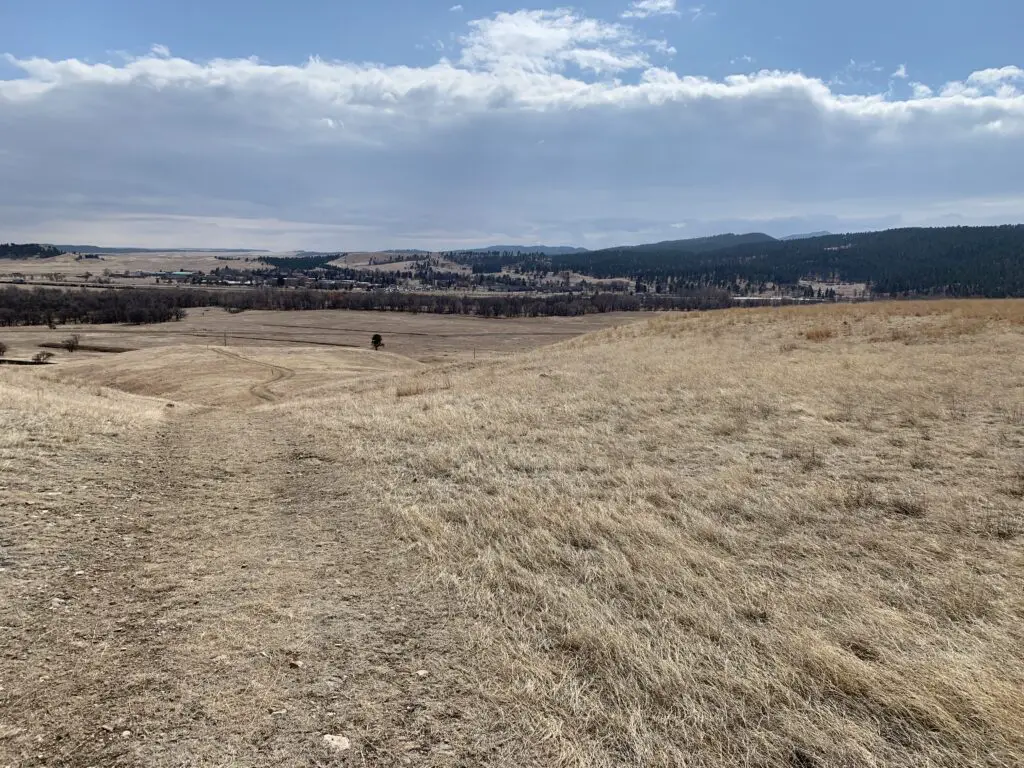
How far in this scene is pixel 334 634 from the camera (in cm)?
521

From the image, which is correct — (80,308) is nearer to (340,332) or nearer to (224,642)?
(340,332)

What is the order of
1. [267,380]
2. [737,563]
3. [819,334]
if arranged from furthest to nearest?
[267,380]
[819,334]
[737,563]

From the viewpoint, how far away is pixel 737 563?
656 centimetres

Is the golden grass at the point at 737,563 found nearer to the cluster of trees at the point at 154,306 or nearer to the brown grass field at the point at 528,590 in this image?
the brown grass field at the point at 528,590

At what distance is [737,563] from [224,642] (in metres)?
5.31

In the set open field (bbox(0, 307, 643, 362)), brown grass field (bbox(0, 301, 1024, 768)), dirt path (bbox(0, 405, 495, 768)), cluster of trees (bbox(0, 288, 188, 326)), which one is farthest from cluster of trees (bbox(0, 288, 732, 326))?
dirt path (bbox(0, 405, 495, 768))

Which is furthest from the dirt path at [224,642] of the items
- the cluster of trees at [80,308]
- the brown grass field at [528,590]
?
the cluster of trees at [80,308]

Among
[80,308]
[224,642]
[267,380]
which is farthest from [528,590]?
[80,308]

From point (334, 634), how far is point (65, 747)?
196cm

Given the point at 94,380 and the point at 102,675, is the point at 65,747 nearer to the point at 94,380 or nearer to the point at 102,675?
the point at 102,675

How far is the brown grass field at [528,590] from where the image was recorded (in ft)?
13.0

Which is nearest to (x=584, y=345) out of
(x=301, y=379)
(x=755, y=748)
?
(x=301, y=379)

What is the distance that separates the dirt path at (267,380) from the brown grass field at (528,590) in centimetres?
2490

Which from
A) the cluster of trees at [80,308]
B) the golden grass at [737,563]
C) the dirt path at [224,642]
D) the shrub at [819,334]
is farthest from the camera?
the cluster of trees at [80,308]
